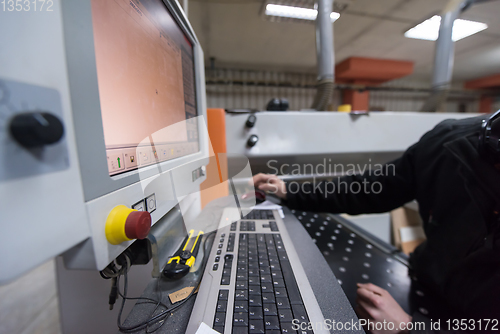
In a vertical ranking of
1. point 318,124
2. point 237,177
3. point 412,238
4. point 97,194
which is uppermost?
point 318,124

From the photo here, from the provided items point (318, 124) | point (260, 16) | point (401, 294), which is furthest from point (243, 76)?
point (401, 294)

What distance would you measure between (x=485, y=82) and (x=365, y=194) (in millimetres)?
5653

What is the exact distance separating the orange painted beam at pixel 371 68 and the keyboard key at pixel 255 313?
3.28 metres

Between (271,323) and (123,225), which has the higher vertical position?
(123,225)

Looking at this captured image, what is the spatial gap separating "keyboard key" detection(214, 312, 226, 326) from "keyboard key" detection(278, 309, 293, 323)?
2.9 inches

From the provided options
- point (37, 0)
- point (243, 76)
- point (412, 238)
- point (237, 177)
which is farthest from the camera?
point (243, 76)

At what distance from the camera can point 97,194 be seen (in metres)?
0.17

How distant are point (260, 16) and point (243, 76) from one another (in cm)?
156

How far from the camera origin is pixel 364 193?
26.6 inches

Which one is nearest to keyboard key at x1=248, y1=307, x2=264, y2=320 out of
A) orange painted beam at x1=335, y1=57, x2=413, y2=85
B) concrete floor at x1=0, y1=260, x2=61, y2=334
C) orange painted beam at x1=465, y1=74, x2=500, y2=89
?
concrete floor at x1=0, y1=260, x2=61, y2=334

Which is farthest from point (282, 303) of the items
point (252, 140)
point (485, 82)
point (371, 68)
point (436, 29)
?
point (485, 82)

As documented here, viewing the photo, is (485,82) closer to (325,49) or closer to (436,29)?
(436,29)

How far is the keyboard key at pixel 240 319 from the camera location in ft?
0.77

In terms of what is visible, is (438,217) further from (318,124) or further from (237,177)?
(237,177)
